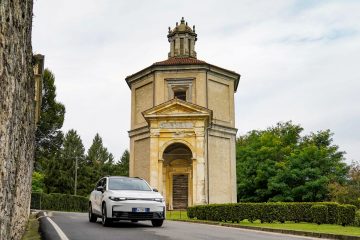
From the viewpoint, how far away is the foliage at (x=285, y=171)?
1747 inches

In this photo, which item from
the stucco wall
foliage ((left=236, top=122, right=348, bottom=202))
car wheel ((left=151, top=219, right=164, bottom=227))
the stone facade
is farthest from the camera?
foliage ((left=236, top=122, right=348, bottom=202))

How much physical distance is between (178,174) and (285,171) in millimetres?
13176

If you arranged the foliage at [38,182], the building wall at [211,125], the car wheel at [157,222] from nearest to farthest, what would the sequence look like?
1. the car wheel at [157,222]
2. the building wall at [211,125]
3. the foliage at [38,182]

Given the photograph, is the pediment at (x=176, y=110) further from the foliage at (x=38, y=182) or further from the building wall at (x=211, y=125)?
the foliage at (x=38, y=182)

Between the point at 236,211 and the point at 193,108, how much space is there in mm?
14239

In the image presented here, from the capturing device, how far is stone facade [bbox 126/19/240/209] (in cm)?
3447

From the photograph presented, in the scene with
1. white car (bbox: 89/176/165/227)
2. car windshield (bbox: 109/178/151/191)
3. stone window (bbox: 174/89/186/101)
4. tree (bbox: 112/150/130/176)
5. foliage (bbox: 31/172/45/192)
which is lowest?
white car (bbox: 89/176/165/227)

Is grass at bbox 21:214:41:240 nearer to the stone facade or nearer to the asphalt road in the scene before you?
the asphalt road

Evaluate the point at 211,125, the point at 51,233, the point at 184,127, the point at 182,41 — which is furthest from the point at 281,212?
the point at 182,41

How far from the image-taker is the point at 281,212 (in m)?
22.0

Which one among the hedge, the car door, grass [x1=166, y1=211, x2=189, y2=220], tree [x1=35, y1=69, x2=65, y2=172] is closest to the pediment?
grass [x1=166, y1=211, x2=189, y2=220]

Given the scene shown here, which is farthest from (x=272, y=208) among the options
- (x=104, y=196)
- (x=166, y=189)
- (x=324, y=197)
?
(x=324, y=197)

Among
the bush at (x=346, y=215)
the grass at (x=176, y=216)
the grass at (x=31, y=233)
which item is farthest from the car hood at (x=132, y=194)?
the grass at (x=176, y=216)

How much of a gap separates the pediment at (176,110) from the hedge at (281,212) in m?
12.8
